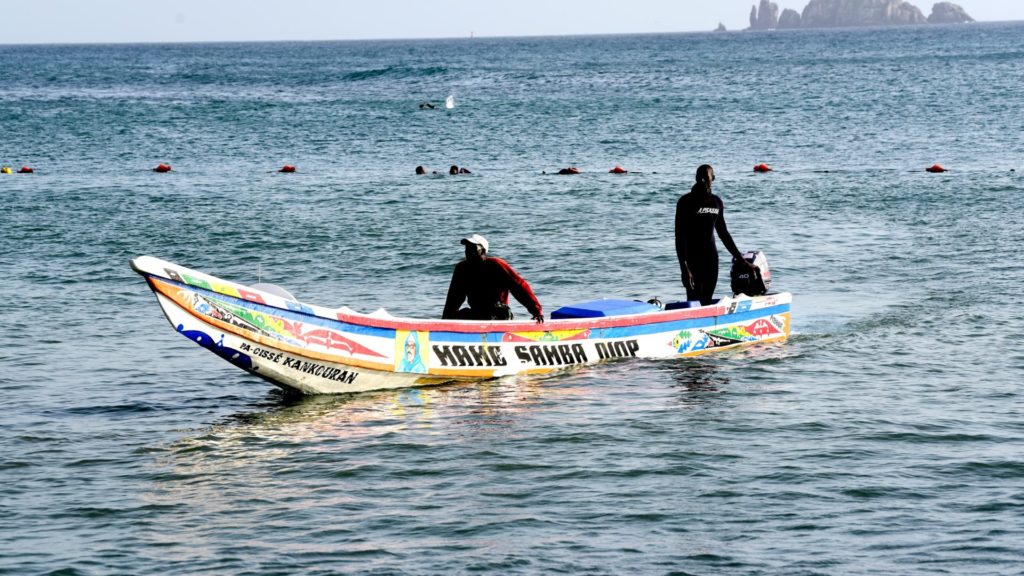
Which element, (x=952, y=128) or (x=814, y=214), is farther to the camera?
(x=952, y=128)

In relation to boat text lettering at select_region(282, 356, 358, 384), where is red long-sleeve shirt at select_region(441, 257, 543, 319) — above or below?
above

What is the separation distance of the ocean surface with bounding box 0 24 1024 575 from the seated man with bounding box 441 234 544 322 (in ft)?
2.65

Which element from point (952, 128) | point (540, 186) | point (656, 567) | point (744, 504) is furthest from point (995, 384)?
point (952, 128)

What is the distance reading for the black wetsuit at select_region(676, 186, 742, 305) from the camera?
15258 mm

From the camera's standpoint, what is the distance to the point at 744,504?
1030 cm

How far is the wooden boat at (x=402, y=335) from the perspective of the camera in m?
12.4

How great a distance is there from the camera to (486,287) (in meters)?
14.1

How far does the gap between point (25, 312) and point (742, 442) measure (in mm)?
11301

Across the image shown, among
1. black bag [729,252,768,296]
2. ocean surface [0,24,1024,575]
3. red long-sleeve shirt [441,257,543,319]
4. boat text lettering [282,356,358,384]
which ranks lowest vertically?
ocean surface [0,24,1024,575]

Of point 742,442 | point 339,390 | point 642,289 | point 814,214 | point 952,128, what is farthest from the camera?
point 952,128

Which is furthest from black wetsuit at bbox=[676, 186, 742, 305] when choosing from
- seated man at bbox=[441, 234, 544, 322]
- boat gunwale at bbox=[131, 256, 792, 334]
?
seated man at bbox=[441, 234, 544, 322]

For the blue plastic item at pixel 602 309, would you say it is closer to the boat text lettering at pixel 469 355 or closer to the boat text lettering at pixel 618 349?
the boat text lettering at pixel 618 349

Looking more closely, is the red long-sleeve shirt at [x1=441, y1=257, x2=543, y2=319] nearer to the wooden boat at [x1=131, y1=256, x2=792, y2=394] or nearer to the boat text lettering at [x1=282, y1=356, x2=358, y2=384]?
the wooden boat at [x1=131, y1=256, x2=792, y2=394]

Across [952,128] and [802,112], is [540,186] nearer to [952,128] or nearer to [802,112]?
[952,128]
